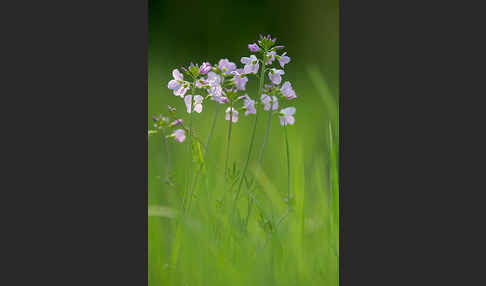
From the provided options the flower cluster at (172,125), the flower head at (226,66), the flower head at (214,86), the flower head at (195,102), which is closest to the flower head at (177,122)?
the flower cluster at (172,125)

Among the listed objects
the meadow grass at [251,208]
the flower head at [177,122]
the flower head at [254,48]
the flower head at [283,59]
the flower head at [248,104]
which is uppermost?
the flower head at [254,48]

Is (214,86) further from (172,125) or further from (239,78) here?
(172,125)

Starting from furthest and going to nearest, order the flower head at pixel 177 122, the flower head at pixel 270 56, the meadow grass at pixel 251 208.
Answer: the flower head at pixel 177 122 → the flower head at pixel 270 56 → the meadow grass at pixel 251 208

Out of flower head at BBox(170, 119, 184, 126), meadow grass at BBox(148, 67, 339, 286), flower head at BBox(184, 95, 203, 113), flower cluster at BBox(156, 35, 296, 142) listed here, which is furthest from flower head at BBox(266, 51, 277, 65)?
flower head at BBox(170, 119, 184, 126)

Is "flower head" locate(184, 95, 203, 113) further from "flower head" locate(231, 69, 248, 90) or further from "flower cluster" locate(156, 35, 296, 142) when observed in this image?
"flower head" locate(231, 69, 248, 90)

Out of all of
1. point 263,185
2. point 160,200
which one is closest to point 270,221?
point 263,185

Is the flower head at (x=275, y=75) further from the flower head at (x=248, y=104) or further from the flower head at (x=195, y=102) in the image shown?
the flower head at (x=195, y=102)
